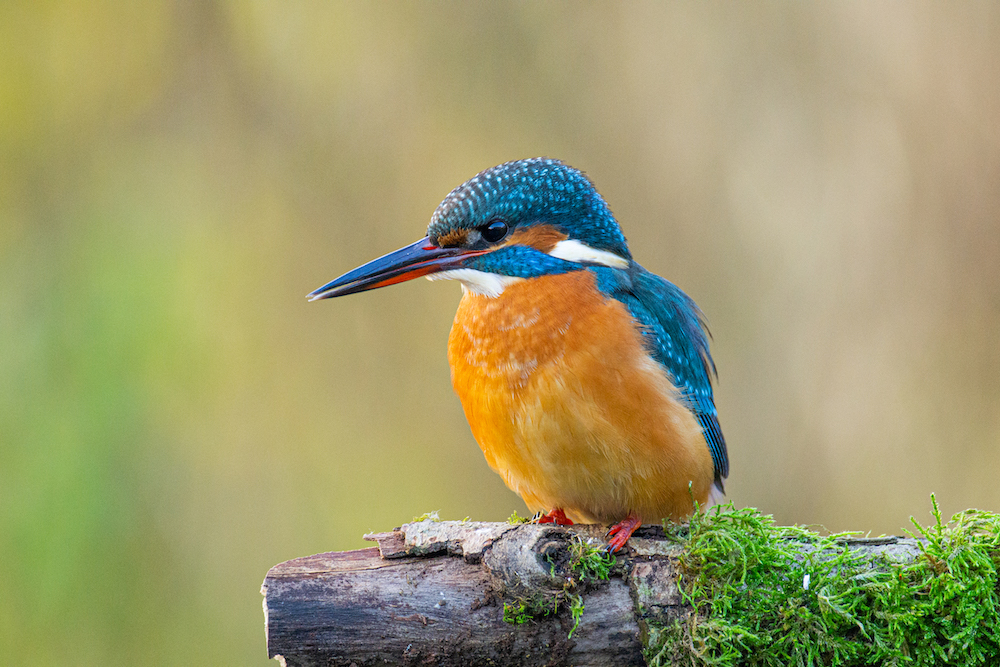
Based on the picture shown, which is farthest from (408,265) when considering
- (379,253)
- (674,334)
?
(379,253)

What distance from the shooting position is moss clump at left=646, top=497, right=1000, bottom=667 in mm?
1937

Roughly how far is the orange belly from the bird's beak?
0.56ft

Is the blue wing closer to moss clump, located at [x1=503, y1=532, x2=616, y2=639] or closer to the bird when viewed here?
the bird

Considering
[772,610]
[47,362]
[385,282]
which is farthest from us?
[47,362]

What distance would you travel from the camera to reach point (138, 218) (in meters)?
4.30

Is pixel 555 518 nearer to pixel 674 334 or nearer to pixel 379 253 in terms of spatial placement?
pixel 674 334

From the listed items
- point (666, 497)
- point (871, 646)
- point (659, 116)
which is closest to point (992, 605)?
point (871, 646)

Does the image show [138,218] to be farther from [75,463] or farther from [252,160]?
[75,463]

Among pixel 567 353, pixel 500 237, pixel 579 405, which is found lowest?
pixel 579 405

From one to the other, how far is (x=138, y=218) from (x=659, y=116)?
2784 mm

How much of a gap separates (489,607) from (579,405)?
60 centimetres

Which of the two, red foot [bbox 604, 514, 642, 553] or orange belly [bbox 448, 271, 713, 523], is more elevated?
orange belly [bbox 448, 271, 713, 523]

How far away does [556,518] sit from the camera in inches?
109

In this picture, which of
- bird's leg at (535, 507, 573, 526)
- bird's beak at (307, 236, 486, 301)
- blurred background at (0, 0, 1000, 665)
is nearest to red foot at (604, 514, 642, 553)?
bird's leg at (535, 507, 573, 526)
